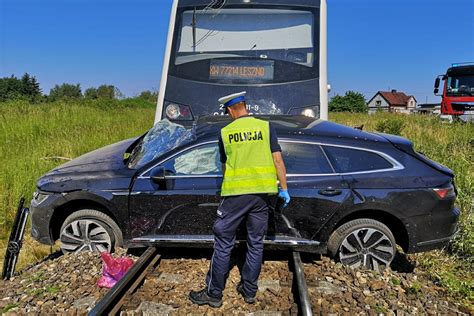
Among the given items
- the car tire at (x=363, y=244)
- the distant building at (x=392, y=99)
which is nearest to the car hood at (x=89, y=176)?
the car tire at (x=363, y=244)

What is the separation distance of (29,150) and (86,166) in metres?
6.30

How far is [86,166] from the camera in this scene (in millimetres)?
4898

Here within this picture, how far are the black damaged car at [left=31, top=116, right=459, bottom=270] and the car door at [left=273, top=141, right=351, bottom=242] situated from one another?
0.4 inches

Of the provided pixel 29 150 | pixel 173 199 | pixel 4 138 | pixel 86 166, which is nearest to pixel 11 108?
pixel 4 138

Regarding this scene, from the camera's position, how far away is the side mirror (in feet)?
14.1

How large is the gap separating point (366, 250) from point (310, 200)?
85 cm

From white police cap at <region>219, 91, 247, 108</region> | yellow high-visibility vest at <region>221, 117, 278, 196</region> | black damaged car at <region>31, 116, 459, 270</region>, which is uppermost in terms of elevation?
white police cap at <region>219, 91, 247, 108</region>

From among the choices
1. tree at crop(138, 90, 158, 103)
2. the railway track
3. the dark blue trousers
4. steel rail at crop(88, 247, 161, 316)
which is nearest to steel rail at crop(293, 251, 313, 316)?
the railway track

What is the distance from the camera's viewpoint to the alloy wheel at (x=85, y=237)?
4598 mm

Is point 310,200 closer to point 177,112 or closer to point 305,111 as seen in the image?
point 305,111

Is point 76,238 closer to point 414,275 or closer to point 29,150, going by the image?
point 414,275

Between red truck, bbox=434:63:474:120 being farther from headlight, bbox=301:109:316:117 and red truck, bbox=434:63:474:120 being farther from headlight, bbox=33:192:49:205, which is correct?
headlight, bbox=33:192:49:205

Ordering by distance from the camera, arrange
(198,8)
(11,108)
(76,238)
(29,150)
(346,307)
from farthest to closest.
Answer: (11,108) → (29,150) → (198,8) → (76,238) → (346,307)

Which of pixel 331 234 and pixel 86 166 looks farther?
pixel 86 166
